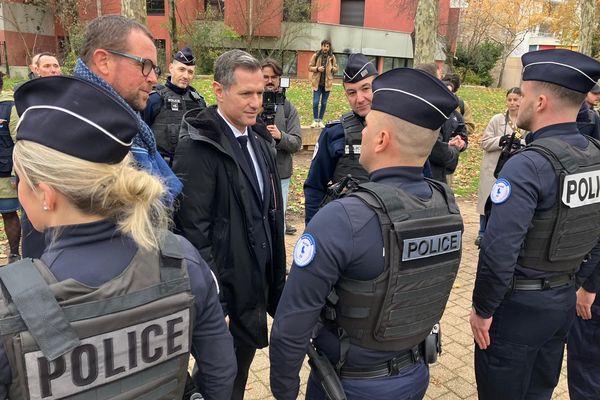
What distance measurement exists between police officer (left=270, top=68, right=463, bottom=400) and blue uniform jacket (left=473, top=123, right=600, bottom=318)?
18.9 inches

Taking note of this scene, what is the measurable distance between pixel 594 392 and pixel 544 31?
5481 cm

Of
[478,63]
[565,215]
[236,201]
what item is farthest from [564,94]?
[478,63]

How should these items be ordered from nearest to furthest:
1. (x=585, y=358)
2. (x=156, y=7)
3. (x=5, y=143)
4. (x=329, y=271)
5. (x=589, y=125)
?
(x=329, y=271) → (x=585, y=358) → (x=589, y=125) → (x=5, y=143) → (x=156, y=7)

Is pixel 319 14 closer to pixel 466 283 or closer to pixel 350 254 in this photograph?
pixel 466 283

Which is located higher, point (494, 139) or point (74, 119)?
point (74, 119)

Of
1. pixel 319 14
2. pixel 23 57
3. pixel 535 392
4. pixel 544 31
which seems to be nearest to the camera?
pixel 535 392

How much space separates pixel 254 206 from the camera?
2.63 metres

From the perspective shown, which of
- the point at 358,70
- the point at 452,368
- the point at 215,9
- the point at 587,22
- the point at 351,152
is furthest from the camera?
the point at 215,9

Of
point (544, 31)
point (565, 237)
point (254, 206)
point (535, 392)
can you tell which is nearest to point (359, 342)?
point (254, 206)

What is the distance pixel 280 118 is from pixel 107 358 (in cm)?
412

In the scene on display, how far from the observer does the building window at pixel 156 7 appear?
27844 millimetres

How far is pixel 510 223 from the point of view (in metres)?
2.40

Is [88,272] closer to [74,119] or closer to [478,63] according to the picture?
[74,119]

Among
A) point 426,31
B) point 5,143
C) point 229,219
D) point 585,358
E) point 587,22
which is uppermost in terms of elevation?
point 587,22
